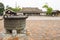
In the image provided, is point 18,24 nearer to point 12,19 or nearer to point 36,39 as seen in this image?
point 12,19

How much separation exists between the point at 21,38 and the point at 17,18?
0.85m

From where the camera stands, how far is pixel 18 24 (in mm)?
7652

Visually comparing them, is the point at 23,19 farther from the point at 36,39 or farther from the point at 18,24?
the point at 36,39

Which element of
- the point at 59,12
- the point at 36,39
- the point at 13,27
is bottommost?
the point at 59,12

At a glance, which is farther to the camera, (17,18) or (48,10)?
(48,10)

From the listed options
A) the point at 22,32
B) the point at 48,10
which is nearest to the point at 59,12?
the point at 48,10

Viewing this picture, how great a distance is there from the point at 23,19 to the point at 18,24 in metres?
0.33

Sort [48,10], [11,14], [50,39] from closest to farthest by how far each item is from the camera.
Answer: [50,39], [11,14], [48,10]

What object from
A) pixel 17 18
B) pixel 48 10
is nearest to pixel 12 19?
pixel 17 18

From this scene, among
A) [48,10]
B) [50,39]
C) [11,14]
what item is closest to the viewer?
[50,39]

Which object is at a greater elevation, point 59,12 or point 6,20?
point 6,20

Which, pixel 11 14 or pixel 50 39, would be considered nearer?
pixel 50 39

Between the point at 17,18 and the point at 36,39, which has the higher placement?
the point at 17,18

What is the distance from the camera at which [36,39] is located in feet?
24.6
